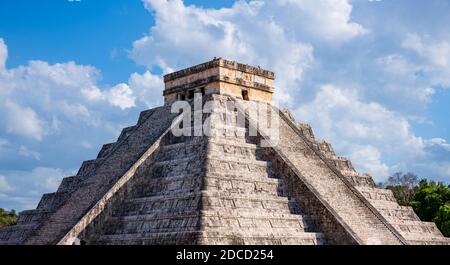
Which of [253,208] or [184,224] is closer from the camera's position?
[184,224]

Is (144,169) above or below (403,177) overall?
below

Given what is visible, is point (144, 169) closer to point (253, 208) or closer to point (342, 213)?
point (253, 208)

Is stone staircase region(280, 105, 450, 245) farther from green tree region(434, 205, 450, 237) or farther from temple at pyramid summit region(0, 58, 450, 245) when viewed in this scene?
green tree region(434, 205, 450, 237)

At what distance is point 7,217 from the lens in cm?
3878

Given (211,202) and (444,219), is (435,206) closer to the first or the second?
(444,219)

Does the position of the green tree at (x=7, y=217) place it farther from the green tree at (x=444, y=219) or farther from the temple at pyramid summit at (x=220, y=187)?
the green tree at (x=444, y=219)

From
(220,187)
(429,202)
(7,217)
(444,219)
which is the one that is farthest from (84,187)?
(7,217)

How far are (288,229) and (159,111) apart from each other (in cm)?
754

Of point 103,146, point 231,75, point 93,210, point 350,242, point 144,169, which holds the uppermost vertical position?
point 231,75

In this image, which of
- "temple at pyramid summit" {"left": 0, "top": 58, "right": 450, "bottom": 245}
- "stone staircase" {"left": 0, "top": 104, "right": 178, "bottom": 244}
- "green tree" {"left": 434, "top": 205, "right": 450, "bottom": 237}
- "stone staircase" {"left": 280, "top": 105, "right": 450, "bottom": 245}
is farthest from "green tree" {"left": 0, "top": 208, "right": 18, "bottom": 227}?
"green tree" {"left": 434, "top": 205, "right": 450, "bottom": 237}

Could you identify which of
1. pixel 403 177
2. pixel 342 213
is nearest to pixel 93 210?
pixel 342 213

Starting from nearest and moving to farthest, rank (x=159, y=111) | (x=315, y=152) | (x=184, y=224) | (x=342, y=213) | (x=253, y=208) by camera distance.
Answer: (x=184, y=224) < (x=253, y=208) < (x=342, y=213) < (x=315, y=152) < (x=159, y=111)

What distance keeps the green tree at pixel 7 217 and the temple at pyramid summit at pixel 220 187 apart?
1680 cm

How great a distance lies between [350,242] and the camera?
15688 mm
